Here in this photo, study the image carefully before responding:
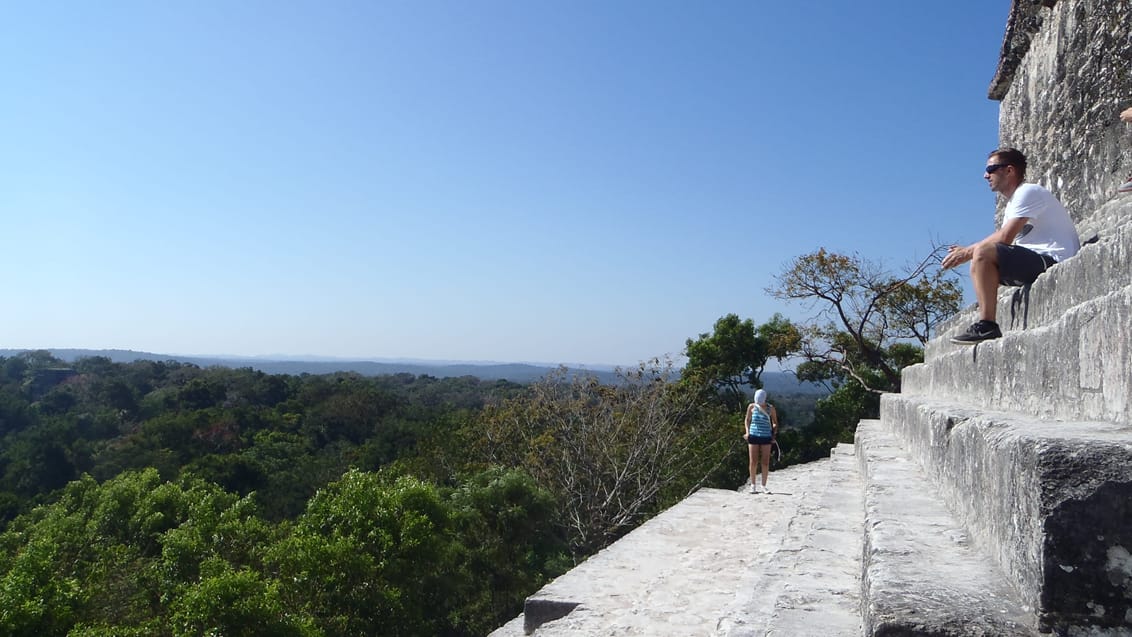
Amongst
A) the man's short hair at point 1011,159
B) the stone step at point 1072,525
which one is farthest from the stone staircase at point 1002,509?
the man's short hair at point 1011,159

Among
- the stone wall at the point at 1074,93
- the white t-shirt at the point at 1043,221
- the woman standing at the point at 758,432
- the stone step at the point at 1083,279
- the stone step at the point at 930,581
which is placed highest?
the stone wall at the point at 1074,93

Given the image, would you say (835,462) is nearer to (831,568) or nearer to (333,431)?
(831,568)

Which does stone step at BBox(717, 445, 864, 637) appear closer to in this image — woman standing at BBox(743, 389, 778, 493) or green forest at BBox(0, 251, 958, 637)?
woman standing at BBox(743, 389, 778, 493)

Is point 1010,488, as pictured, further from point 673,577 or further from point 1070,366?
point 673,577

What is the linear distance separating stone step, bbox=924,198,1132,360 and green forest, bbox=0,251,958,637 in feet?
26.2

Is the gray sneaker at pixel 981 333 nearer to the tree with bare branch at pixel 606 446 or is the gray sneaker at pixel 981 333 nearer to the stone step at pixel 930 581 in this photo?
the stone step at pixel 930 581

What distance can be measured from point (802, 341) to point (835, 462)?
45.9 ft

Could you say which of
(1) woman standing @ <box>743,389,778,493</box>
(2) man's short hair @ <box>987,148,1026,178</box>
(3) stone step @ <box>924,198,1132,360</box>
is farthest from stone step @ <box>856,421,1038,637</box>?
(1) woman standing @ <box>743,389,778,493</box>

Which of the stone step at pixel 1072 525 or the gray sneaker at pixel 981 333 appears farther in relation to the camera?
the gray sneaker at pixel 981 333

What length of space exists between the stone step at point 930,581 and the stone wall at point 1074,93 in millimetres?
2528

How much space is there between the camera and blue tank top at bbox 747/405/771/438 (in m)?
7.70

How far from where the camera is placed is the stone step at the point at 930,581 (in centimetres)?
111

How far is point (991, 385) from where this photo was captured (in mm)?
2309

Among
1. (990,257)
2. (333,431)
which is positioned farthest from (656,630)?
(333,431)
